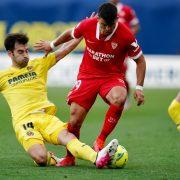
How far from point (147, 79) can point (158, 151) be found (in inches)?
592

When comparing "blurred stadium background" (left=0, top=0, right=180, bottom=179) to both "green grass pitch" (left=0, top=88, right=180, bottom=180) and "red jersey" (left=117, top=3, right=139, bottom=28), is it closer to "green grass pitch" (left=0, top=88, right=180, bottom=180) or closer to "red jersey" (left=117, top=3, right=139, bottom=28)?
"green grass pitch" (left=0, top=88, right=180, bottom=180)

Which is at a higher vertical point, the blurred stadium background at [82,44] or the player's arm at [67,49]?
the player's arm at [67,49]

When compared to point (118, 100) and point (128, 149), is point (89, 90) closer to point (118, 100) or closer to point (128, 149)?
point (118, 100)

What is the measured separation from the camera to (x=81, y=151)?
9.48m

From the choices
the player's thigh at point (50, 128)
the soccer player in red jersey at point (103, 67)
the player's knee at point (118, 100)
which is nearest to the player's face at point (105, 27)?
the soccer player in red jersey at point (103, 67)

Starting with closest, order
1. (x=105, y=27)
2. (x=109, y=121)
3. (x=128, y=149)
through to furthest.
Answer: (x=105, y=27) < (x=109, y=121) < (x=128, y=149)

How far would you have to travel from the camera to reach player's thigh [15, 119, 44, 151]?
9.97 metres

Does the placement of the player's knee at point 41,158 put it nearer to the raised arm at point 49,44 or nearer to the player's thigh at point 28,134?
the player's thigh at point 28,134

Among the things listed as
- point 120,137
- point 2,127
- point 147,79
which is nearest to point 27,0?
point 147,79

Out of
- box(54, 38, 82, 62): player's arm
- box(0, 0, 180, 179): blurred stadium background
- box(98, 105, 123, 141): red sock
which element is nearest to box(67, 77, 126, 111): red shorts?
box(98, 105, 123, 141): red sock

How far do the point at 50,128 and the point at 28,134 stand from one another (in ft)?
0.92

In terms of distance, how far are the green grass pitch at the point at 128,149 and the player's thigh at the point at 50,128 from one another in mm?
397

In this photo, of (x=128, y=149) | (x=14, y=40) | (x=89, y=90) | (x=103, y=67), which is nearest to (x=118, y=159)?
(x=89, y=90)

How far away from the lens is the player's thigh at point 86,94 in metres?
10.5
